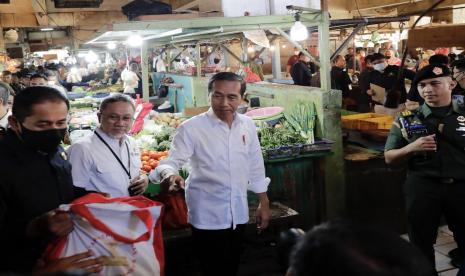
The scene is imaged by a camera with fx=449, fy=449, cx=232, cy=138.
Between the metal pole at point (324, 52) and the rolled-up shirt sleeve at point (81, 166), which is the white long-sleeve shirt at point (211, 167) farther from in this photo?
the metal pole at point (324, 52)

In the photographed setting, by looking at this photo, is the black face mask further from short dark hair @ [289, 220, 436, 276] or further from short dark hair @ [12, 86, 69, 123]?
short dark hair @ [289, 220, 436, 276]

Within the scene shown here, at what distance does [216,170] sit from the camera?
3580 mm

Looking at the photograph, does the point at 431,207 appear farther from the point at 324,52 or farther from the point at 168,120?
the point at 168,120

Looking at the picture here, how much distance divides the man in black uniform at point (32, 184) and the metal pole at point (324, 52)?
13.7ft

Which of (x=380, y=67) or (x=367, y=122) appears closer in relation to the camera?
(x=367, y=122)

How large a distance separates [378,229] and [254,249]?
4092 mm

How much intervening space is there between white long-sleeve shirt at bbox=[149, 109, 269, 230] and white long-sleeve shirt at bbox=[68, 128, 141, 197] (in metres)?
0.33

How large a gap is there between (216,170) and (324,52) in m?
3.09

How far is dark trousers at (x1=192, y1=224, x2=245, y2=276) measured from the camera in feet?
11.9

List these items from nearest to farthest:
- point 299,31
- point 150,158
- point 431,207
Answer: point 431,207 → point 299,31 → point 150,158

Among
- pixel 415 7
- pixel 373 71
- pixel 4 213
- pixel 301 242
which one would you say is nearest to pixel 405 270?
pixel 301 242

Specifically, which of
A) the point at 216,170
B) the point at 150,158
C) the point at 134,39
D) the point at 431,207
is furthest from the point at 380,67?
the point at 216,170

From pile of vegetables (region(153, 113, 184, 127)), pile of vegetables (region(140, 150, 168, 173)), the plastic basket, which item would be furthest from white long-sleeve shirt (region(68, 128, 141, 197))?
pile of vegetables (region(153, 113, 184, 127))

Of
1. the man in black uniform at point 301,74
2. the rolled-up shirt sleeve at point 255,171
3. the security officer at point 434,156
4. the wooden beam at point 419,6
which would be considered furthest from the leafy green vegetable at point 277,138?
the wooden beam at point 419,6
